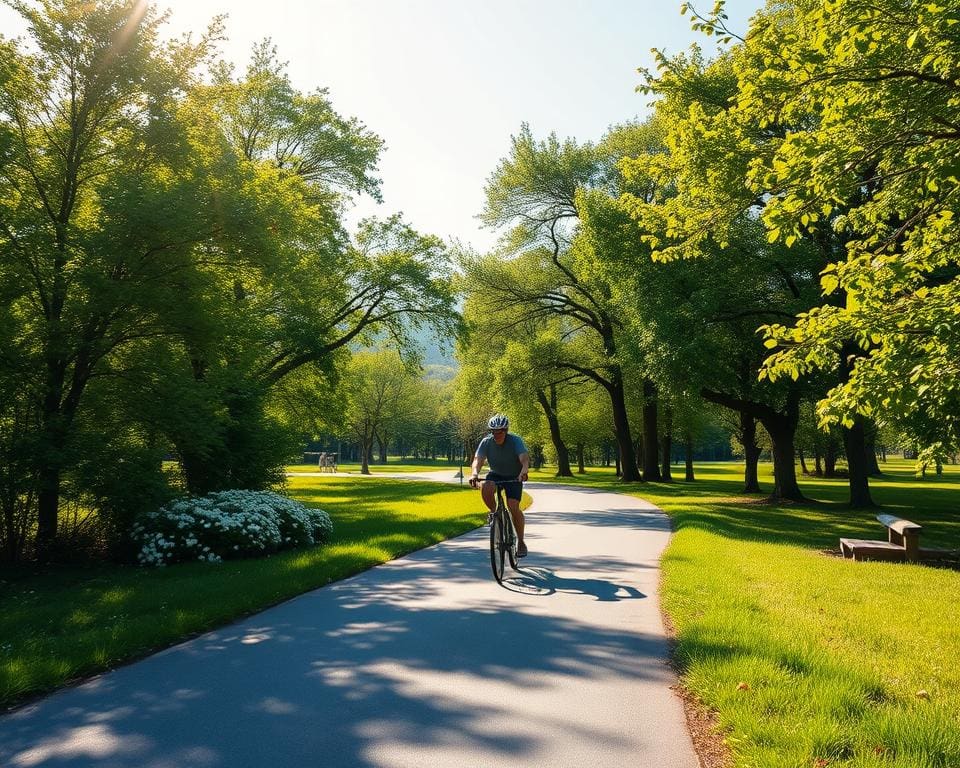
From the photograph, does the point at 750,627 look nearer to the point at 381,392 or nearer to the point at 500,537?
the point at 500,537

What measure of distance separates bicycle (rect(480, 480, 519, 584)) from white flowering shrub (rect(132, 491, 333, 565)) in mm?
4401

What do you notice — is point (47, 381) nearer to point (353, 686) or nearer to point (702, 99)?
point (353, 686)

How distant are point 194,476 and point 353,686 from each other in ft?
34.1

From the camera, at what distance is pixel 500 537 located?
7.80 meters

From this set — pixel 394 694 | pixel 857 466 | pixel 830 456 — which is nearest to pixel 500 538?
pixel 394 694

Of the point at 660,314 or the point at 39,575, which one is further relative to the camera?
the point at 660,314

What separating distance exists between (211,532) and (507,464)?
5.21 meters

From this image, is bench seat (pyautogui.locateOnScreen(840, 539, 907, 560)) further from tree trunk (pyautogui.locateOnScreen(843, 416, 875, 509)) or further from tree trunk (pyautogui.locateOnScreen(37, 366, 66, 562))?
tree trunk (pyautogui.locateOnScreen(37, 366, 66, 562))

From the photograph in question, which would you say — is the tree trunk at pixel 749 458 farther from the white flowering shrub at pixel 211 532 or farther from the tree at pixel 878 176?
the tree at pixel 878 176

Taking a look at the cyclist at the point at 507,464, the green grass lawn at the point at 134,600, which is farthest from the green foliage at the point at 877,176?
the green grass lawn at the point at 134,600

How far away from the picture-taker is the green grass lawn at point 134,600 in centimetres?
491

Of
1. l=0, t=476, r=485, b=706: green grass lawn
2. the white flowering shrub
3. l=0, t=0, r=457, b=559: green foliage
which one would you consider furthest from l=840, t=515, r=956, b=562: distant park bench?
l=0, t=0, r=457, b=559: green foliage

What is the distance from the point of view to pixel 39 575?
9570mm

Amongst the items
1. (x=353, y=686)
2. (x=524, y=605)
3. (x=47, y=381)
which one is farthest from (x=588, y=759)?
(x=47, y=381)
